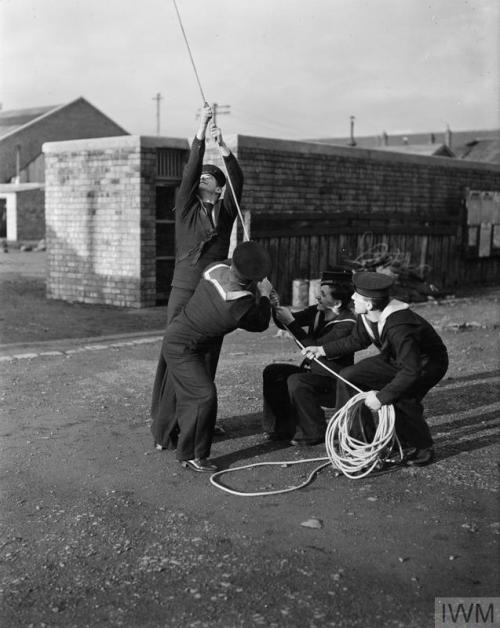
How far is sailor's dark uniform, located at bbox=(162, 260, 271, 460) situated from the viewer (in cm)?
539

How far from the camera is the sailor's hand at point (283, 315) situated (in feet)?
19.0

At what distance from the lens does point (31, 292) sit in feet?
51.7

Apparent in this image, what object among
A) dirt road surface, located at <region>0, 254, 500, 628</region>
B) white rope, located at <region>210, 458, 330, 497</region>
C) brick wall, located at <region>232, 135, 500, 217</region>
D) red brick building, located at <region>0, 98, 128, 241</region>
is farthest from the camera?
red brick building, located at <region>0, 98, 128, 241</region>

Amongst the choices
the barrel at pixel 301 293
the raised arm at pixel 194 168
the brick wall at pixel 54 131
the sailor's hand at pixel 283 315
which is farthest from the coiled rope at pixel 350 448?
the brick wall at pixel 54 131

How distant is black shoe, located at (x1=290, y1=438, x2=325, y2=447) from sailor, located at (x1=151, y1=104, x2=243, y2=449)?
33.9 inches

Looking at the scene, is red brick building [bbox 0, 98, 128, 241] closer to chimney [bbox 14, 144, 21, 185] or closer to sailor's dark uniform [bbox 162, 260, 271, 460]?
chimney [bbox 14, 144, 21, 185]

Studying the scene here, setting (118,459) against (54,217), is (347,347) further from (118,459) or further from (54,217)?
(54,217)

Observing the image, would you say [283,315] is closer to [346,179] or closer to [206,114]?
[206,114]

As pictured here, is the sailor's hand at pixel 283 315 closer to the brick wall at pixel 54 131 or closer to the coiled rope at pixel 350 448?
the coiled rope at pixel 350 448

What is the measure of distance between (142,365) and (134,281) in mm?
4784

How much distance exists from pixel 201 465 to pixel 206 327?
0.97 metres

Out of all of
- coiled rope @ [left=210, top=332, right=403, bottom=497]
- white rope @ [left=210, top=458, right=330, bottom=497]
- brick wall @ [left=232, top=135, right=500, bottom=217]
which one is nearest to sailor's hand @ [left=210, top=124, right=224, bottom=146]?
coiled rope @ [left=210, top=332, right=403, bottom=497]

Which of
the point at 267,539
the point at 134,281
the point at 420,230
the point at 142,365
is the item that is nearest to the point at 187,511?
the point at 267,539

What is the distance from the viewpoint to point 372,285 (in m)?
5.40
